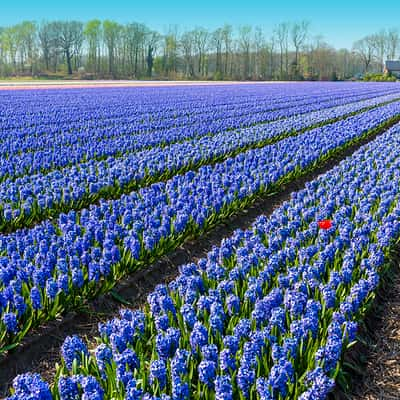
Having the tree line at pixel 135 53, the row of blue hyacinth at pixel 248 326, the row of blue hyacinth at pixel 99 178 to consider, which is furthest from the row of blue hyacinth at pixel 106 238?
the tree line at pixel 135 53

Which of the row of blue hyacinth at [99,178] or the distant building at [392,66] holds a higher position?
the distant building at [392,66]

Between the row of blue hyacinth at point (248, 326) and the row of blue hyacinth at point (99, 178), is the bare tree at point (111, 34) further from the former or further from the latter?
the row of blue hyacinth at point (248, 326)

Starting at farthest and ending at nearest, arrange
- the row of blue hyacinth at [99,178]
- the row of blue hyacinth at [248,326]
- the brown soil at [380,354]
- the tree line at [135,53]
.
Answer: the tree line at [135,53], the row of blue hyacinth at [99,178], the brown soil at [380,354], the row of blue hyacinth at [248,326]

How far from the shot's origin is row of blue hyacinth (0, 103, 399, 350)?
475 centimetres

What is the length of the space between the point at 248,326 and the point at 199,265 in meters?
1.54

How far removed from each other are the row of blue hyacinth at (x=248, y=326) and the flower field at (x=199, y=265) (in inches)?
0.5

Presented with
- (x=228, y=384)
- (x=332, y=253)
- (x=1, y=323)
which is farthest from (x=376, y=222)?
(x=1, y=323)

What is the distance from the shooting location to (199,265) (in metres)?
5.37

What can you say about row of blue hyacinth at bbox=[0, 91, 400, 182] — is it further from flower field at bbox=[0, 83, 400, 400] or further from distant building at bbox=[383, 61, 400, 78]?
distant building at bbox=[383, 61, 400, 78]

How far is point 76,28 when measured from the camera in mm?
113688

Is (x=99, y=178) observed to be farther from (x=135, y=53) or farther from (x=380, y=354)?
(x=135, y=53)

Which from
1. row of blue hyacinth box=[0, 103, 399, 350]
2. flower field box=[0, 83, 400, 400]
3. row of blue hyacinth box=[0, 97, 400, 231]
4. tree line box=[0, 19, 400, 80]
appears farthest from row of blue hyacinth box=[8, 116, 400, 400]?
tree line box=[0, 19, 400, 80]

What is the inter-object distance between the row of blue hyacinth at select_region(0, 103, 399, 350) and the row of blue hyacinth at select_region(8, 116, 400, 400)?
2.57ft

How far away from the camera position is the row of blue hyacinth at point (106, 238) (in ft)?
15.6
